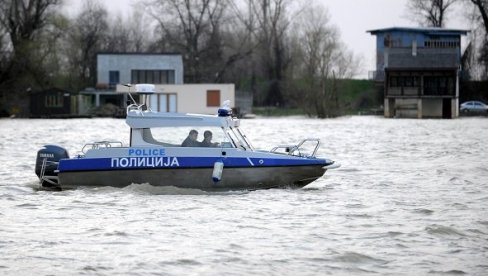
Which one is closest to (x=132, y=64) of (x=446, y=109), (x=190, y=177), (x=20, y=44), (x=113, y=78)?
(x=113, y=78)

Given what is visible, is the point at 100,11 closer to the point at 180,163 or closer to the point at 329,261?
the point at 180,163

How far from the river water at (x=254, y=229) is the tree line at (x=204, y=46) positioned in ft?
211

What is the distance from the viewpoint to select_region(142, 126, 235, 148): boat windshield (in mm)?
20672

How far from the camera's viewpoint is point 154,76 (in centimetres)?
10000

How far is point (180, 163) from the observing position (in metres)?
20.5

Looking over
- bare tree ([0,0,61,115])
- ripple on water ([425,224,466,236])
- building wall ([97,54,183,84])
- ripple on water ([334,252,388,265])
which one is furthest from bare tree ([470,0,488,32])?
ripple on water ([334,252,388,265])

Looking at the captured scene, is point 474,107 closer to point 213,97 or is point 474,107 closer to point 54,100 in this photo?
point 213,97

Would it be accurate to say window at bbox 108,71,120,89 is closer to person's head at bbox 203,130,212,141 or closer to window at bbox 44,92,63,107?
window at bbox 44,92,63,107

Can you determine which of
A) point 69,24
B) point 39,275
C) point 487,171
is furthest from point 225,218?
point 69,24

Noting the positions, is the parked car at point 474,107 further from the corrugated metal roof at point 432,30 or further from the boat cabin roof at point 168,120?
the boat cabin roof at point 168,120

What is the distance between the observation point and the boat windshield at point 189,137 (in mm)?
20672

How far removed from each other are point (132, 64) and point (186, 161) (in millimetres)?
79133

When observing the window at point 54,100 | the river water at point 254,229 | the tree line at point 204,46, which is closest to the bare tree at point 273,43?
the tree line at point 204,46

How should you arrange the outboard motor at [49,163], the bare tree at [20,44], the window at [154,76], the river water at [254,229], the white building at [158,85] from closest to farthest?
the river water at [254,229]
the outboard motor at [49,163]
the bare tree at [20,44]
the white building at [158,85]
the window at [154,76]
